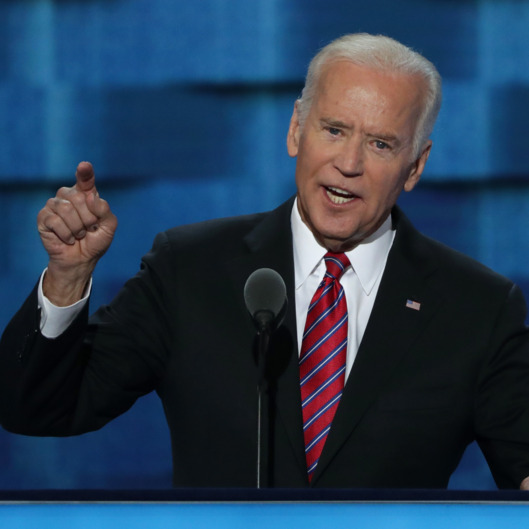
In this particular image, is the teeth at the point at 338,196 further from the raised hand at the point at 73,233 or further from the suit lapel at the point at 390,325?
the raised hand at the point at 73,233

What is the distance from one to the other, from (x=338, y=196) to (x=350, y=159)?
7 centimetres

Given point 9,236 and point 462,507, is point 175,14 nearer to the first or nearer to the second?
point 9,236

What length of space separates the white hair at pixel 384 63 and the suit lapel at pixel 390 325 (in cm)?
21

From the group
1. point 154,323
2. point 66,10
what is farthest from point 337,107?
point 66,10

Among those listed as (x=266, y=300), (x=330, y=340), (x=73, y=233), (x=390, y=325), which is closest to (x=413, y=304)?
(x=390, y=325)

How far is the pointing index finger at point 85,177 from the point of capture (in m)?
1.40

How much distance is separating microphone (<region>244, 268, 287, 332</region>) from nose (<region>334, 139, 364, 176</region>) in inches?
16.5

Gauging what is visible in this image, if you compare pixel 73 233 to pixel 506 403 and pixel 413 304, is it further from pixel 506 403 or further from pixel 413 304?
pixel 506 403

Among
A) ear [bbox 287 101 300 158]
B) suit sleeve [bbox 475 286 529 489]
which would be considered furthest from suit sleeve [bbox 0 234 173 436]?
suit sleeve [bbox 475 286 529 489]

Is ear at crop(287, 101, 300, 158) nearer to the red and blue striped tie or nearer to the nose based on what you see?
the nose

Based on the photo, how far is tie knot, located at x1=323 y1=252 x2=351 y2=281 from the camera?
1.72m

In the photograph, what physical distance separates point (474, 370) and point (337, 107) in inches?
20.8

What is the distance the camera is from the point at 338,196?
5.58 feet

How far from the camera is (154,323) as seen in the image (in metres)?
1.69
